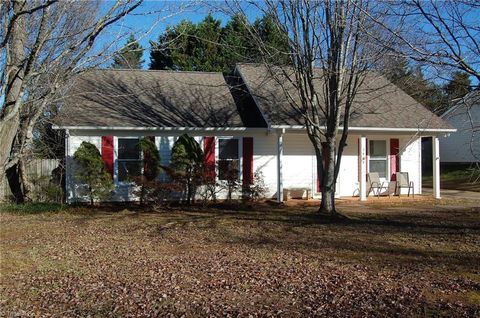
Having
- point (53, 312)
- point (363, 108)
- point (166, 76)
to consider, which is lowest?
point (53, 312)

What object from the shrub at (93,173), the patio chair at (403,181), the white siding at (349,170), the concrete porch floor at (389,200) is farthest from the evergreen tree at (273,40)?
the patio chair at (403,181)

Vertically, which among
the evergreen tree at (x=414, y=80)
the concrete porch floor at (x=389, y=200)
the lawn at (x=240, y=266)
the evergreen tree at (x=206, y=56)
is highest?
the evergreen tree at (x=206, y=56)

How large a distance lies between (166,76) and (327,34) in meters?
9.13

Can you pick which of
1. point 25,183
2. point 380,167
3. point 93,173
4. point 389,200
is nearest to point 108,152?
point 93,173

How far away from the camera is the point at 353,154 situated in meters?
18.6

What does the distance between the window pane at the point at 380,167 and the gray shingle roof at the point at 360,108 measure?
179 cm

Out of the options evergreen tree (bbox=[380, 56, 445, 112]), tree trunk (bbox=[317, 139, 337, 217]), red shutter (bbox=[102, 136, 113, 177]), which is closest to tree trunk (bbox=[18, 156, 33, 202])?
red shutter (bbox=[102, 136, 113, 177])

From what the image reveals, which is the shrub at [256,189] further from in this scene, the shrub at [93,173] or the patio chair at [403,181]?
the patio chair at [403,181]

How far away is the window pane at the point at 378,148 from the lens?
19.0 meters

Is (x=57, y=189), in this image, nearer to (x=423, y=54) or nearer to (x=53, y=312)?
(x=53, y=312)

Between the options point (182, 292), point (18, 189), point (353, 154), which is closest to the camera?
point (182, 292)

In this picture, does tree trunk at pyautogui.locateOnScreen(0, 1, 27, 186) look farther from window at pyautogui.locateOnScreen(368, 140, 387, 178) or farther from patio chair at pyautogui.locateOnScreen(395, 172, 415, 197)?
patio chair at pyautogui.locateOnScreen(395, 172, 415, 197)

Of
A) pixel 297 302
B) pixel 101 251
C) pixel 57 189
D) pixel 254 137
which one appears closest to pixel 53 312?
pixel 297 302

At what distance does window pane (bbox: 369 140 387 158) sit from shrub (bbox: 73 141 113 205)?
32.4ft
